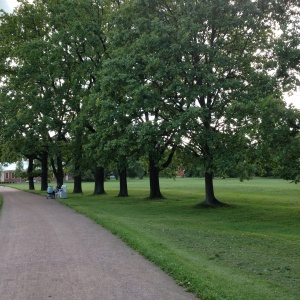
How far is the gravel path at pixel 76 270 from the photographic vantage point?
568cm

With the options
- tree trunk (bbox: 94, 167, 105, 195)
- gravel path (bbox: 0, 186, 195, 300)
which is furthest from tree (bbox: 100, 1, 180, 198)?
tree trunk (bbox: 94, 167, 105, 195)

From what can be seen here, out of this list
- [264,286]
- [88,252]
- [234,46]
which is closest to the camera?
[264,286]

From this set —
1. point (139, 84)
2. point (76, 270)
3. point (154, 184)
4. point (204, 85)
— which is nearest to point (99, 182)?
point (154, 184)

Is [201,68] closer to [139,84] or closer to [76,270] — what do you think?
[139,84]

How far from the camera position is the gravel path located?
5.68 m

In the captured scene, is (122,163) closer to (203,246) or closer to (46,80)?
(46,80)

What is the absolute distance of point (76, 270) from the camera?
23.2 ft

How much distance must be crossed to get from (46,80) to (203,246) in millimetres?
23031

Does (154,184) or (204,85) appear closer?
(204,85)

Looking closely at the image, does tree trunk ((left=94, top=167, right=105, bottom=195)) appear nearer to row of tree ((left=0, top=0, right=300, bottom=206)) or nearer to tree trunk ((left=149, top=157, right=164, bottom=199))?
tree trunk ((left=149, top=157, right=164, bottom=199))

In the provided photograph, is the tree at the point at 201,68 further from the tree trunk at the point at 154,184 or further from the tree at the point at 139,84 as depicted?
the tree trunk at the point at 154,184

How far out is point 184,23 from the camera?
18.6m

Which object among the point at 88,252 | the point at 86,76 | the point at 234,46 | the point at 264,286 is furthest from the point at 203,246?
the point at 86,76

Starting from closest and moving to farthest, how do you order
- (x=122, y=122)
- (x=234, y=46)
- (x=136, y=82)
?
(x=136, y=82)
(x=122, y=122)
(x=234, y=46)
